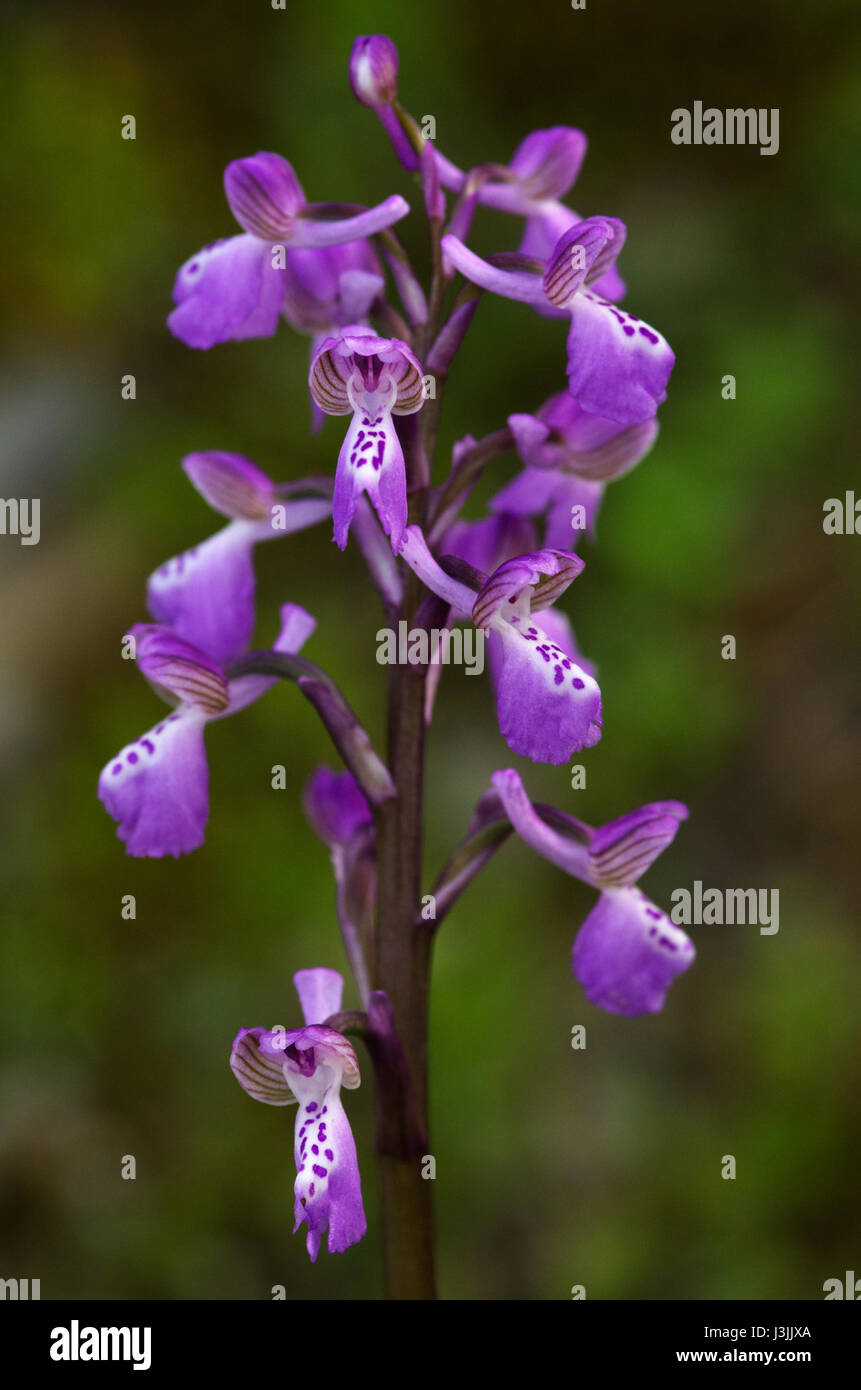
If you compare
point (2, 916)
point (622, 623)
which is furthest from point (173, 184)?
point (2, 916)

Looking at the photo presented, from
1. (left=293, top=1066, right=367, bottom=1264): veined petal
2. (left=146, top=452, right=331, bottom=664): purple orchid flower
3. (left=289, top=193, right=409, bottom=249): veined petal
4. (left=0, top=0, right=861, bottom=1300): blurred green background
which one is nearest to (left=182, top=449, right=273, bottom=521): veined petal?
(left=146, top=452, right=331, bottom=664): purple orchid flower

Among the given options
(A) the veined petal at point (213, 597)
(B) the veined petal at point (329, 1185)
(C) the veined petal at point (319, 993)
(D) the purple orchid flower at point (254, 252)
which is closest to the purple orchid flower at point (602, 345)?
(D) the purple orchid flower at point (254, 252)

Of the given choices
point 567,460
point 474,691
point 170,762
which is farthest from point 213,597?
point 474,691

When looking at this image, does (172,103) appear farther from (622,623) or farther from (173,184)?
(622,623)

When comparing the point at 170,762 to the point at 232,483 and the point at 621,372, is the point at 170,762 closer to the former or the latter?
the point at 232,483

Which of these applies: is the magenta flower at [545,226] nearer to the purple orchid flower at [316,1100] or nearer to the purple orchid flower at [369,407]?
the purple orchid flower at [369,407]

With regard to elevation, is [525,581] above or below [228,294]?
below
